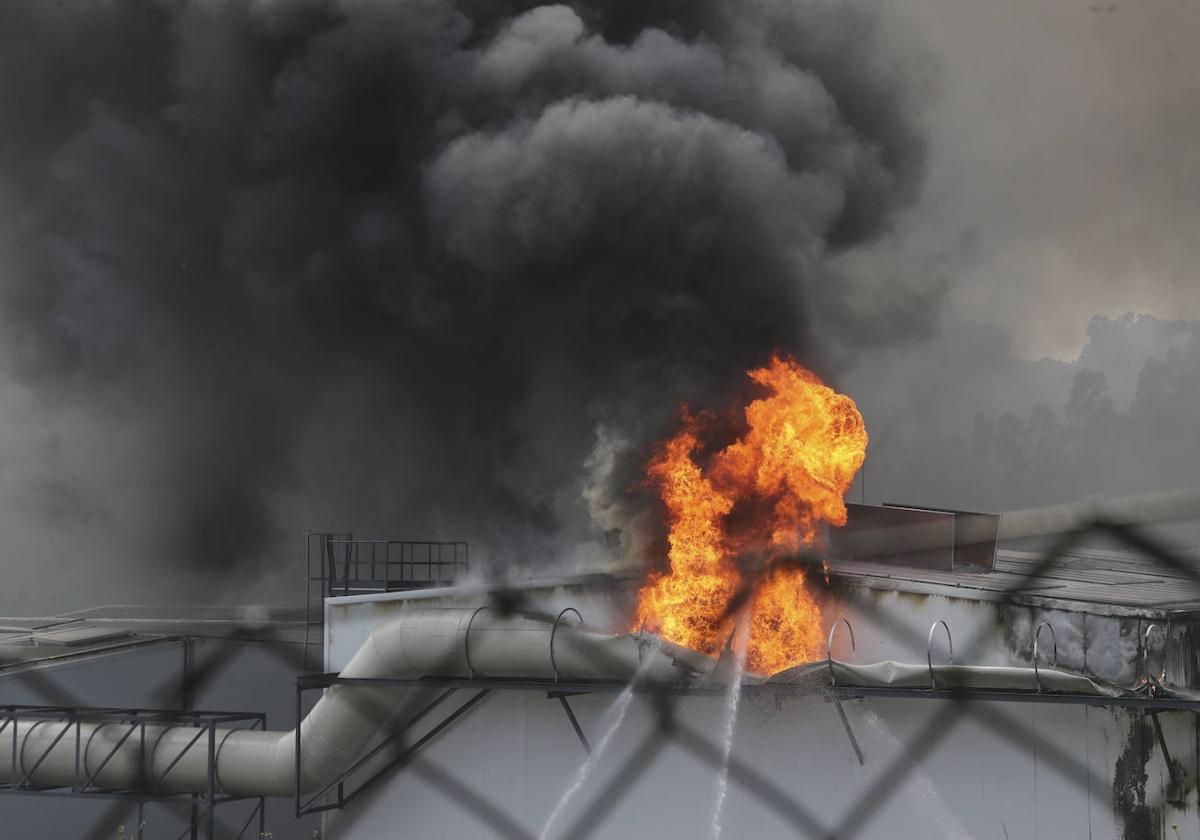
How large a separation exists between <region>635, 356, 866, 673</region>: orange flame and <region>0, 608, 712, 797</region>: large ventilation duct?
1070 mm

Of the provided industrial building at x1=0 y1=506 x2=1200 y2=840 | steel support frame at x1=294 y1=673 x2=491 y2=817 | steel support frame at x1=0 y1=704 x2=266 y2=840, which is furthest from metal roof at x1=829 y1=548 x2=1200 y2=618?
steel support frame at x1=0 y1=704 x2=266 y2=840

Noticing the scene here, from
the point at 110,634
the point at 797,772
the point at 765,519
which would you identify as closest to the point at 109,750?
the point at 110,634

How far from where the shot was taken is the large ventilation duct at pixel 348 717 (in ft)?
Answer: 45.3

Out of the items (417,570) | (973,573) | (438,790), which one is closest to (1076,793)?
(973,573)

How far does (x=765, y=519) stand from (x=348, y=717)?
5938mm

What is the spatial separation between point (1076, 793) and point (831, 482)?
14.5ft

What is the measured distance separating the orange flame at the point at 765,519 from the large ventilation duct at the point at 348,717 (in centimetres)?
107

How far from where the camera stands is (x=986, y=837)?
12.8 meters

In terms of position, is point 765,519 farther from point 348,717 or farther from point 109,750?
point 109,750

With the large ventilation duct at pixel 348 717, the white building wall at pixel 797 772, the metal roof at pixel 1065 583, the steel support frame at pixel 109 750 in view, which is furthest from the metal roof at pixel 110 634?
the metal roof at pixel 1065 583

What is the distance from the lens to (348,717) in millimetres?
15445

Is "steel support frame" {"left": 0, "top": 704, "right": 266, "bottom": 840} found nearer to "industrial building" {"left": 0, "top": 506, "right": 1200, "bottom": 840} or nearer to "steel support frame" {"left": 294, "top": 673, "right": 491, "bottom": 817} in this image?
"industrial building" {"left": 0, "top": 506, "right": 1200, "bottom": 840}

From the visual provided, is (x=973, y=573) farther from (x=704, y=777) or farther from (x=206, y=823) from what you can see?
(x=206, y=823)

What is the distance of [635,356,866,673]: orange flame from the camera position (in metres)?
14.1
